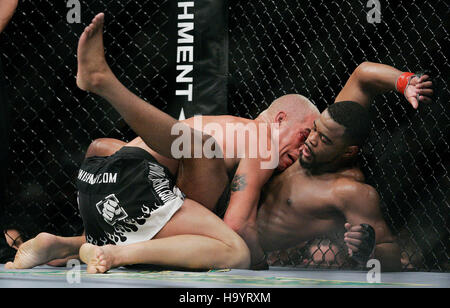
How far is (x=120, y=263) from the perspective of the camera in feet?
4.57

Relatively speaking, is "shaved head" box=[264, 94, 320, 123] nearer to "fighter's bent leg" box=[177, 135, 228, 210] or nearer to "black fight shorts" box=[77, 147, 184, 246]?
"fighter's bent leg" box=[177, 135, 228, 210]

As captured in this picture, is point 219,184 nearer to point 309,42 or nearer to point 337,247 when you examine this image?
point 337,247

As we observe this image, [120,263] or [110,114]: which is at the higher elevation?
[110,114]

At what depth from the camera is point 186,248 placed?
4.81 feet

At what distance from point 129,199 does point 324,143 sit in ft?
2.39

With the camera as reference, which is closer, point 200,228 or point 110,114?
point 200,228

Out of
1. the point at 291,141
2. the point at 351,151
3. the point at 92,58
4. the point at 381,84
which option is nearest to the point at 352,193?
the point at 351,151

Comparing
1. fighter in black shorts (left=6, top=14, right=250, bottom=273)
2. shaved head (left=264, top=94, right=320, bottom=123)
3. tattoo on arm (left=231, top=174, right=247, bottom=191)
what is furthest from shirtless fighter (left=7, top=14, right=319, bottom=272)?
shaved head (left=264, top=94, right=320, bottom=123)

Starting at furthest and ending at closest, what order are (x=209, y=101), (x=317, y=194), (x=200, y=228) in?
1. (x=209, y=101)
2. (x=317, y=194)
3. (x=200, y=228)

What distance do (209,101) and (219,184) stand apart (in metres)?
0.65

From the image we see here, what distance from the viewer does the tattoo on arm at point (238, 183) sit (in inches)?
70.4

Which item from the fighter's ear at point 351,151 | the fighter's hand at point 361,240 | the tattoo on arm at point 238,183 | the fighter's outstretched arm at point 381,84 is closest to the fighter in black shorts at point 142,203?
the tattoo on arm at point 238,183

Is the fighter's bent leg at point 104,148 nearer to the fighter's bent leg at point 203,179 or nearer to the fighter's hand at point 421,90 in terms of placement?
the fighter's bent leg at point 203,179
